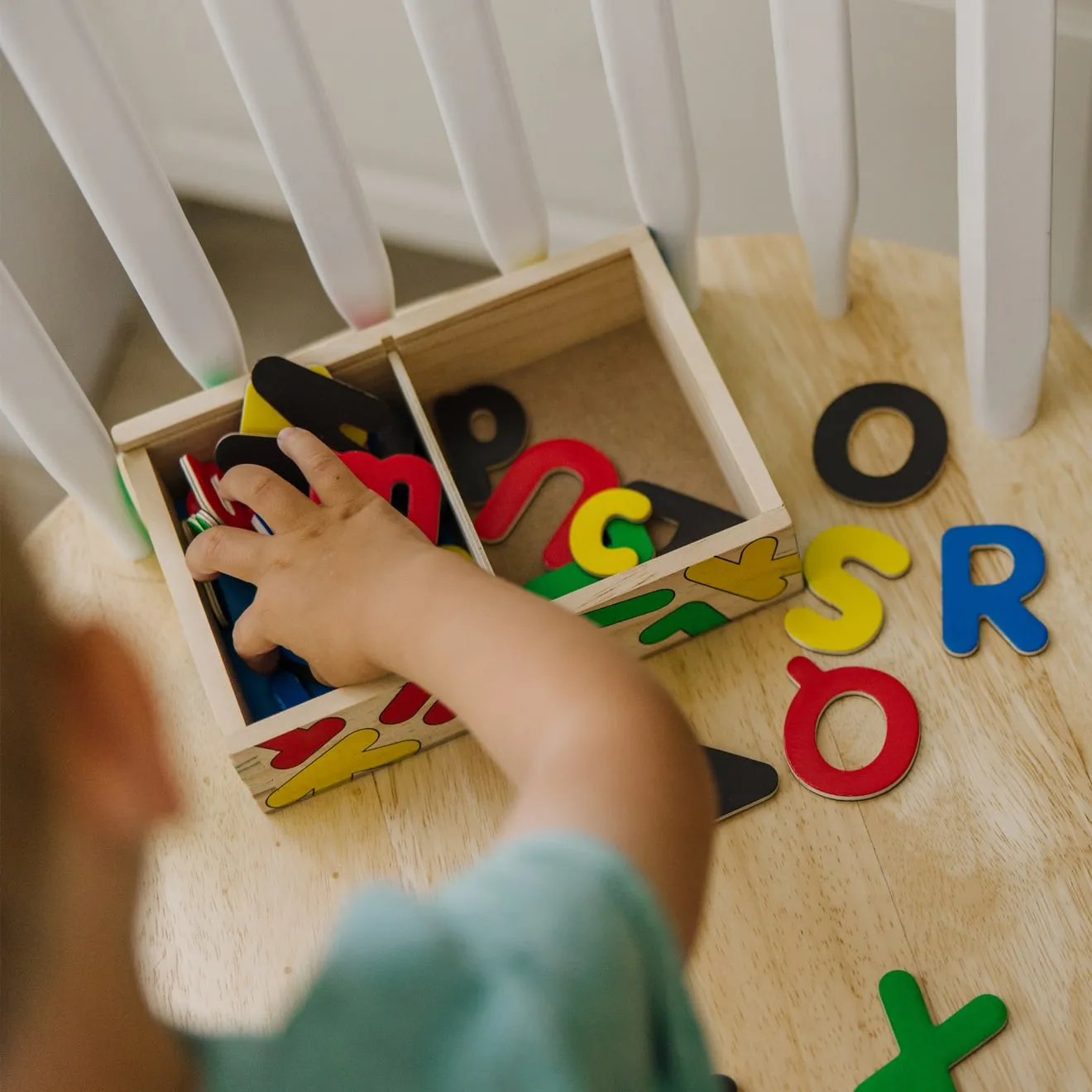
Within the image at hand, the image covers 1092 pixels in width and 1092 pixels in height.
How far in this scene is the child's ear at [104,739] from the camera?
0.88 feet

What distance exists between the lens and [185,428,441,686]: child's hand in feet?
1.69

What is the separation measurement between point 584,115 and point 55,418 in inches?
22.5

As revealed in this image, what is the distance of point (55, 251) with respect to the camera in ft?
4.02

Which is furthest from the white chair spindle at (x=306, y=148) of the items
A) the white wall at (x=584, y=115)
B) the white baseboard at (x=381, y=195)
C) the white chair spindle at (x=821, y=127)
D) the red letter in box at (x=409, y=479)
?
the white baseboard at (x=381, y=195)

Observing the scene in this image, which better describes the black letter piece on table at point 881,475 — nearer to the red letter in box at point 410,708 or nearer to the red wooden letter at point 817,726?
the red wooden letter at point 817,726

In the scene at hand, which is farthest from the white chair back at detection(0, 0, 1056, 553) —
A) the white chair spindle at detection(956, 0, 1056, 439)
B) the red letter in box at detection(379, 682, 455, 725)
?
the red letter in box at detection(379, 682, 455, 725)

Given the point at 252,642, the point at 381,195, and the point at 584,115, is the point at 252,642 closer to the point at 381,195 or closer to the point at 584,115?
the point at 584,115

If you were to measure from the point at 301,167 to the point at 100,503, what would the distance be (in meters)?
0.20

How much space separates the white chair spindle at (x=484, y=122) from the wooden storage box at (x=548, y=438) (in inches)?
0.9

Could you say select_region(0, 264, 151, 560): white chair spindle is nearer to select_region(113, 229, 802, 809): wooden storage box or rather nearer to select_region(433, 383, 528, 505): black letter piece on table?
select_region(113, 229, 802, 809): wooden storage box

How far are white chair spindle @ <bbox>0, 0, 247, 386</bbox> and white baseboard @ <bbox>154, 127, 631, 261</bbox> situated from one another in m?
0.57

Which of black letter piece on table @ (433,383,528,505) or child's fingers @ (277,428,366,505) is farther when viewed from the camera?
black letter piece on table @ (433,383,528,505)

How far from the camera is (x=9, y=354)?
590mm

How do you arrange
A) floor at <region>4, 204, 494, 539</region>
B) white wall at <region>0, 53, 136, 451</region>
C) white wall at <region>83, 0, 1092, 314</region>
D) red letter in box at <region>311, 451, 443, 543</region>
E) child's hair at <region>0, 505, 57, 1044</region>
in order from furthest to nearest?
floor at <region>4, 204, 494, 539</region> < white wall at <region>0, 53, 136, 451</region> < white wall at <region>83, 0, 1092, 314</region> < red letter in box at <region>311, 451, 443, 543</region> < child's hair at <region>0, 505, 57, 1044</region>
